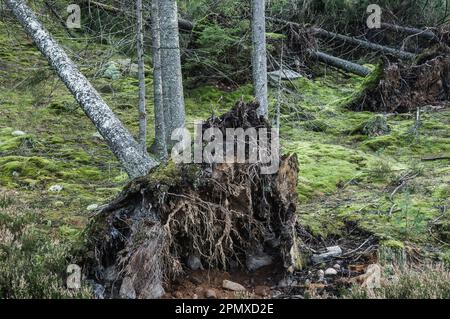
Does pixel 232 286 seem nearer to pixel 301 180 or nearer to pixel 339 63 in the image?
pixel 301 180

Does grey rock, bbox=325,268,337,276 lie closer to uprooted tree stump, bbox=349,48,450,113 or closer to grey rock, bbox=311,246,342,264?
grey rock, bbox=311,246,342,264

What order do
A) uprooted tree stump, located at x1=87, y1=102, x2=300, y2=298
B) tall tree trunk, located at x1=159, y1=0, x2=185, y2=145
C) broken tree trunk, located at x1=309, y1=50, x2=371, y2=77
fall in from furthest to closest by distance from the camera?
broken tree trunk, located at x1=309, y1=50, x2=371, y2=77 < tall tree trunk, located at x1=159, y1=0, x2=185, y2=145 < uprooted tree stump, located at x1=87, y1=102, x2=300, y2=298

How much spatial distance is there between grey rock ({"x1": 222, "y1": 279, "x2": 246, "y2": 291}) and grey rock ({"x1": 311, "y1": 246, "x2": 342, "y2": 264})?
1.03m

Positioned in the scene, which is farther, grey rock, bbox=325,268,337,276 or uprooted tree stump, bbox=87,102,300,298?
grey rock, bbox=325,268,337,276

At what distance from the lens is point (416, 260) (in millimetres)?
5402

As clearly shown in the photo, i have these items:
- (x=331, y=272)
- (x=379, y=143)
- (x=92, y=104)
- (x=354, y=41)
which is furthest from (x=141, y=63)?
(x=354, y=41)

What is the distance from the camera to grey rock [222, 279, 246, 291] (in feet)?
16.1

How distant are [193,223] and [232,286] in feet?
2.45

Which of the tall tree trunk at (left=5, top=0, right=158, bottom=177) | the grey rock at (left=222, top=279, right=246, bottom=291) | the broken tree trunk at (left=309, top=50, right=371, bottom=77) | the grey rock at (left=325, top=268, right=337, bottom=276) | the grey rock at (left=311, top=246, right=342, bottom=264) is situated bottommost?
the grey rock at (left=222, top=279, right=246, bottom=291)

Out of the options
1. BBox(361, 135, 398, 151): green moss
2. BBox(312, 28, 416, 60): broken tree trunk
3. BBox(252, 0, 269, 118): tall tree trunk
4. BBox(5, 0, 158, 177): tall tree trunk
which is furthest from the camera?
BBox(312, 28, 416, 60): broken tree trunk

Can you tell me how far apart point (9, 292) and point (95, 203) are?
297 centimetres

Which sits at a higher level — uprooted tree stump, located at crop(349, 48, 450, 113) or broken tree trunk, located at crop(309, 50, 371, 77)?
broken tree trunk, located at crop(309, 50, 371, 77)

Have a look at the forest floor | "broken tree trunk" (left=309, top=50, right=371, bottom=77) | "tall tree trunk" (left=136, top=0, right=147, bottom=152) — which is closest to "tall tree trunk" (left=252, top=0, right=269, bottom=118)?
the forest floor
